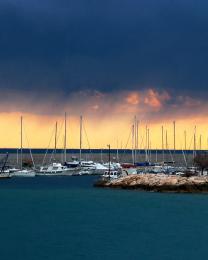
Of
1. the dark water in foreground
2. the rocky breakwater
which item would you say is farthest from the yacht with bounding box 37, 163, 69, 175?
the dark water in foreground

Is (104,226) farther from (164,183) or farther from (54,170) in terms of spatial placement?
(54,170)

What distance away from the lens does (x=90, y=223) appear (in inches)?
2032

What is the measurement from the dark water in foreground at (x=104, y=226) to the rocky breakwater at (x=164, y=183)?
116 inches

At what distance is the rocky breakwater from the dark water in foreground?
116 inches

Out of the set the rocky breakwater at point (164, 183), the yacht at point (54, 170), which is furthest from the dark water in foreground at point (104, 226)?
the yacht at point (54, 170)

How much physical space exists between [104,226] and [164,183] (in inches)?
1180

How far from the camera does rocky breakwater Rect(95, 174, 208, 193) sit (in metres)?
76.2

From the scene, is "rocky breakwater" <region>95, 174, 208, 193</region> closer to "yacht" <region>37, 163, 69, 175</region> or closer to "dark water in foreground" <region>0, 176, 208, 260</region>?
"dark water in foreground" <region>0, 176, 208, 260</region>

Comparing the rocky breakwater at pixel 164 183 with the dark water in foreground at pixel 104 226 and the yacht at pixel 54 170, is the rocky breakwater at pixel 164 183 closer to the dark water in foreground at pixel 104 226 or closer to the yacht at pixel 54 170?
the dark water in foreground at pixel 104 226

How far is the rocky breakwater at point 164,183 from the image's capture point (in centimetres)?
7616

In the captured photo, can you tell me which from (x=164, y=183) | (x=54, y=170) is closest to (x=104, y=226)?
(x=164, y=183)

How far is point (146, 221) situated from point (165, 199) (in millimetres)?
16707

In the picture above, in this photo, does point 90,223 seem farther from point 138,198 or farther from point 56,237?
point 138,198

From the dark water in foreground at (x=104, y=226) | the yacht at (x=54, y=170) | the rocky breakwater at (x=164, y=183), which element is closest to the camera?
the dark water in foreground at (x=104, y=226)
